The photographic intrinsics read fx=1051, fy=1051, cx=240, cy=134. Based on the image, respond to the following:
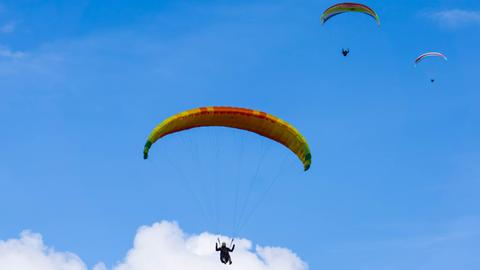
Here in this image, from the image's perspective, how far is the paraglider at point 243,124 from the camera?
54.8 metres

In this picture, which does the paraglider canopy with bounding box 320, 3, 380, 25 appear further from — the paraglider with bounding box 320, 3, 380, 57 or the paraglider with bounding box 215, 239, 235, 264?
the paraglider with bounding box 215, 239, 235, 264

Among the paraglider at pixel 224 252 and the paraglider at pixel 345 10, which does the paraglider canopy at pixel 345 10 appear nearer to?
the paraglider at pixel 345 10

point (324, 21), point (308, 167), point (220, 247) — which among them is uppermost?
point (324, 21)

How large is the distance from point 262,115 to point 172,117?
17.2ft

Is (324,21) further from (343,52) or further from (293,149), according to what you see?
(293,149)

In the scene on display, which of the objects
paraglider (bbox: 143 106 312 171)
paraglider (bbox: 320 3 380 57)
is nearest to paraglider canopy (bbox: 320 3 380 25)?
paraglider (bbox: 320 3 380 57)

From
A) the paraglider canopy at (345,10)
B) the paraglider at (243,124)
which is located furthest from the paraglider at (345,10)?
the paraglider at (243,124)

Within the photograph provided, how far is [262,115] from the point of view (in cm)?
5672

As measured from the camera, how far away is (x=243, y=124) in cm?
5719

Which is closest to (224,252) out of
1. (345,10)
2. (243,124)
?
(243,124)

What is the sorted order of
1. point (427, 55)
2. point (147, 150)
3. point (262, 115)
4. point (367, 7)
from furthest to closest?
1. point (427, 55)
2. point (367, 7)
3. point (262, 115)
4. point (147, 150)

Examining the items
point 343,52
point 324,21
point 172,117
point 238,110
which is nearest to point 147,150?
point 172,117

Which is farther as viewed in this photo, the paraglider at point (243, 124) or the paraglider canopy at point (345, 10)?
the paraglider canopy at point (345, 10)

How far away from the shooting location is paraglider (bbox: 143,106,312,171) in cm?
5475
